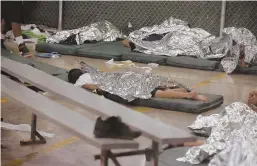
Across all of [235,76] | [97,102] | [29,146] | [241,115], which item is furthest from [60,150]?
[235,76]

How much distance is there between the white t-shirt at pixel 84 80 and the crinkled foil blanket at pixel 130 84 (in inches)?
1.7

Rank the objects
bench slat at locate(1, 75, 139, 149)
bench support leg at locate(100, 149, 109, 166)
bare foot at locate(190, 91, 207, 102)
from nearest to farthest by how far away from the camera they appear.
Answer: bench slat at locate(1, 75, 139, 149)
bench support leg at locate(100, 149, 109, 166)
bare foot at locate(190, 91, 207, 102)

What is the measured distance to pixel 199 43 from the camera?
25.3ft

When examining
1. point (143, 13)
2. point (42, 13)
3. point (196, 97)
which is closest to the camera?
point (196, 97)

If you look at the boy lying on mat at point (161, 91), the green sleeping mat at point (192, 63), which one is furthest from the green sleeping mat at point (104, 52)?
the boy lying on mat at point (161, 91)

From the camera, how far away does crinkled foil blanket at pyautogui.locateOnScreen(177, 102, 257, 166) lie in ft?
9.66

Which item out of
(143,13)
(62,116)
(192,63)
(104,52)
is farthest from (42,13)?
(62,116)

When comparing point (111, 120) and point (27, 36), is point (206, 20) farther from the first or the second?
point (111, 120)

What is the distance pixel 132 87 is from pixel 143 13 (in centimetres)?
439

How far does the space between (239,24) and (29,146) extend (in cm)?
556

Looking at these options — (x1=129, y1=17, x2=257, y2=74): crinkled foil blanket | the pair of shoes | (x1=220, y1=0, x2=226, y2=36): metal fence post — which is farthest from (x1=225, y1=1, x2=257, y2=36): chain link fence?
the pair of shoes

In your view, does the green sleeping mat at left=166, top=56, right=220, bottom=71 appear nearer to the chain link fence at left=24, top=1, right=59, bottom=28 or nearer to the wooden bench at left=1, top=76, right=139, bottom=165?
the chain link fence at left=24, top=1, right=59, bottom=28

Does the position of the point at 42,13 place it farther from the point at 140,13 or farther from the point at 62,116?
the point at 62,116

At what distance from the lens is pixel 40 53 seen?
803cm
